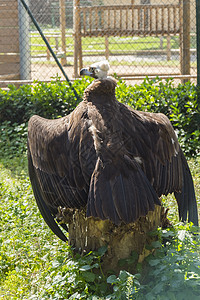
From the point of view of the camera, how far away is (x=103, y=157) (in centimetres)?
288

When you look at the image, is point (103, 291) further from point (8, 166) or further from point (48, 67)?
point (48, 67)

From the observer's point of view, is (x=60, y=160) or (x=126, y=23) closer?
(x=60, y=160)

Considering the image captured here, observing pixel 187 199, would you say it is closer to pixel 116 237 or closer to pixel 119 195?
pixel 116 237

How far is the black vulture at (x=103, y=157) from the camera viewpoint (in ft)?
8.98

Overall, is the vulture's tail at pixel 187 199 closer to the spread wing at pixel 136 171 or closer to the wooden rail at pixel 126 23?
the spread wing at pixel 136 171

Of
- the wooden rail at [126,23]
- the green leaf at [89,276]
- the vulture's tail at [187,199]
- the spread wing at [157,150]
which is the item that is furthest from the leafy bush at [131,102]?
the green leaf at [89,276]

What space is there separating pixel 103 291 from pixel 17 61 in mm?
5747

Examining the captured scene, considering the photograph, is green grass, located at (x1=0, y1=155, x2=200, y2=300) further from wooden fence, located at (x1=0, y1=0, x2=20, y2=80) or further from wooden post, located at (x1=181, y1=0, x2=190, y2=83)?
wooden fence, located at (x1=0, y1=0, x2=20, y2=80)

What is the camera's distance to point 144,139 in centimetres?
315

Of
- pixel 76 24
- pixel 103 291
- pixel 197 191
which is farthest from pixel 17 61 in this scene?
pixel 103 291

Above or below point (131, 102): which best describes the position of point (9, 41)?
above

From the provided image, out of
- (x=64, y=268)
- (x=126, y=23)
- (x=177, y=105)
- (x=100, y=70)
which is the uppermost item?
Answer: (x=126, y=23)

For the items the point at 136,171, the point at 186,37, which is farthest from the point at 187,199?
the point at 186,37

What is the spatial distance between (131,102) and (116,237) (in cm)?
342
